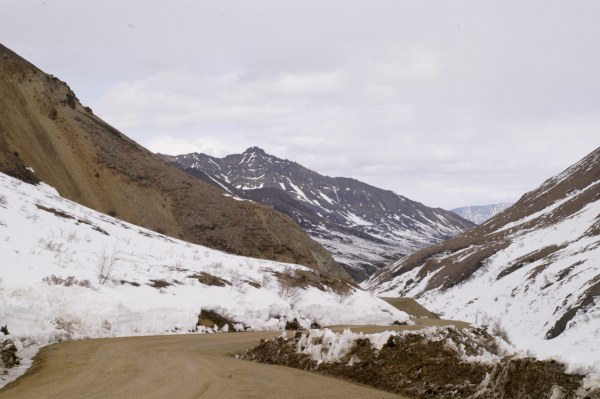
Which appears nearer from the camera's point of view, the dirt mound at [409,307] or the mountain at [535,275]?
the mountain at [535,275]

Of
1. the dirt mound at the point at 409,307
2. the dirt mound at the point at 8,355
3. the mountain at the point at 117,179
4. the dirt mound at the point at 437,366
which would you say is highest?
the mountain at the point at 117,179

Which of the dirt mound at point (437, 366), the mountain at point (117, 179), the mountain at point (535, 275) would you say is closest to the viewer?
the dirt mound at point (437, 366)

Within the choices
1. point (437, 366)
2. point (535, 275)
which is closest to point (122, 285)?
point (437, 366)

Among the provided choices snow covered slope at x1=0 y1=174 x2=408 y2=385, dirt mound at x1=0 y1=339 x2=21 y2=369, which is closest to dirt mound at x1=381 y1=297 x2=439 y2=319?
snow covered slope at x1=0 y1=174 x2=408 y2=385

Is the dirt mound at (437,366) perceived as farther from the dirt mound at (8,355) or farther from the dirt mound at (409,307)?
the dirt mound at (409,307)

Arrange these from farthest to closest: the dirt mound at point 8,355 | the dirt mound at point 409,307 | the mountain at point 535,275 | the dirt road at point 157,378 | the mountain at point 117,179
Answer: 1. the dirt mound at point 409,307
2. the mountain at point 117,179
3. the mountain at point 535,275
4. the dirt mound at point 8,355
5. the dirt road at point 157,378

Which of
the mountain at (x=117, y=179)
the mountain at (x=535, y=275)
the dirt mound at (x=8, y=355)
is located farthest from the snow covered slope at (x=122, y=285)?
the mountain at (x=117, y=179)

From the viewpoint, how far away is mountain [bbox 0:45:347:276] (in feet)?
161

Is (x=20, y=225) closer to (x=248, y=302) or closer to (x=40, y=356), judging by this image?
(x=248, y=302)

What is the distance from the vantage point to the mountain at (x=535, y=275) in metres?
41.3

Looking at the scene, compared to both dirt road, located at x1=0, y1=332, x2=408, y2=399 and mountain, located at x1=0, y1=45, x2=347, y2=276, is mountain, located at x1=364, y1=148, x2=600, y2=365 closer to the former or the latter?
dirt road, located at x1=0, y1=332, x2=408, y2=399

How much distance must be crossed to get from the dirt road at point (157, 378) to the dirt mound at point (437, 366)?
56cm

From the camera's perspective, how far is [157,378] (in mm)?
9688

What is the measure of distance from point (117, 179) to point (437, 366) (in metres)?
48.7
